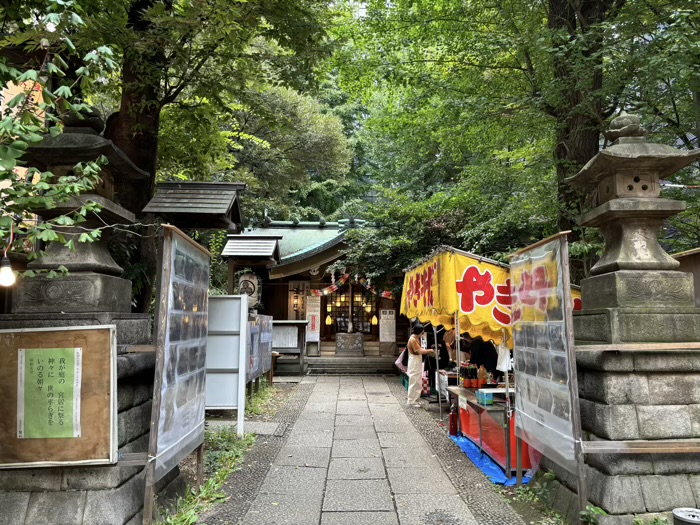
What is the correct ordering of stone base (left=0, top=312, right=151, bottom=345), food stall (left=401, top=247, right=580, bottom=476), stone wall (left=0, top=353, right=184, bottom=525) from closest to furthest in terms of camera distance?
stone wall (left=0, top=353, right=184, bottom=525), stone base (left=0, top=312, right=151, bottom=345), food stall (left=401, top=247, right=580, bottom=476)

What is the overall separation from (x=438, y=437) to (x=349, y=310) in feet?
44.8

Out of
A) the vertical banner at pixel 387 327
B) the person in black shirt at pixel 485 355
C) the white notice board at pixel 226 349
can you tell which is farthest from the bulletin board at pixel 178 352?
the vertical banner at pixel 387 327

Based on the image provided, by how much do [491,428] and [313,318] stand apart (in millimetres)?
13132

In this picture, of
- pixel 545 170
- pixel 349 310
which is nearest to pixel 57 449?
pixel 545 170

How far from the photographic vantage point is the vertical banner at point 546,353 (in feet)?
13.4

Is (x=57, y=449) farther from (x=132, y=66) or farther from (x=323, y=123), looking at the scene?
(x=323, y=123)

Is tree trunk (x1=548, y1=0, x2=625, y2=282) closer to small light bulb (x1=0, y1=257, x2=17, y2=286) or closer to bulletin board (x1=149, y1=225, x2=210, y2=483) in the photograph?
bulletin board (x1=149, y1=225, x2=210, y2=483)

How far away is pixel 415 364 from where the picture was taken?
10906 millimetres

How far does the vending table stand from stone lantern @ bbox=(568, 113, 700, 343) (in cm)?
207

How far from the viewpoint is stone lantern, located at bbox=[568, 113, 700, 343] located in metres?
4.27

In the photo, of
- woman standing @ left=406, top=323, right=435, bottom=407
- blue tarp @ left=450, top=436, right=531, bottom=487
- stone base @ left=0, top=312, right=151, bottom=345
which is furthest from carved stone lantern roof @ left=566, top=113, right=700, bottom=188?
woman standing @ left=406, top=323, right=435, bottom=407

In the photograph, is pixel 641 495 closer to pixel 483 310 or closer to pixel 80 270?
pixel 483 310

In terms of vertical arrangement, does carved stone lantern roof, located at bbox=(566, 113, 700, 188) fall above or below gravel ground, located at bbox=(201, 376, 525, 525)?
above

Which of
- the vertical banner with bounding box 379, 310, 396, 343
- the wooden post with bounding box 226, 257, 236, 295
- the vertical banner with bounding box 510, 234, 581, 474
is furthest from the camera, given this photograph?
the vertical banner with bounding box 379, 310, 396, 343
